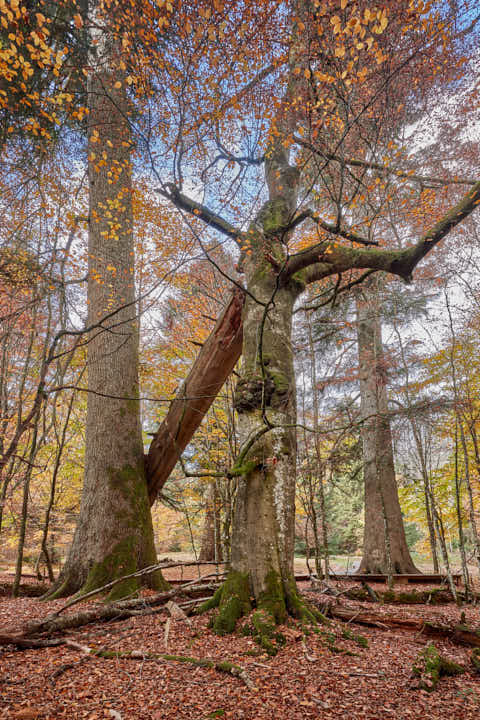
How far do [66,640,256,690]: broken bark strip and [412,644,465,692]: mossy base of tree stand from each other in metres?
1.23

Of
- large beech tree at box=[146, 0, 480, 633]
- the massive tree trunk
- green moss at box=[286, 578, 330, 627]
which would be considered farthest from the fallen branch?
the massive tree trunk

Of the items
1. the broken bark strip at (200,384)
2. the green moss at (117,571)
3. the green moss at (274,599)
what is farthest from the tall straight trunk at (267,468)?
the green moss at (117,571)

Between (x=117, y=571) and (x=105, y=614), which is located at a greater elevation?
(x=117, y=571)

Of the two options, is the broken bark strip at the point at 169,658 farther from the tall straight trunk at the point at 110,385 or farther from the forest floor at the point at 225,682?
the tall straight trunk at the point at 110,385

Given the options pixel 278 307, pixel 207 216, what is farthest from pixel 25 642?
pixel 207 216

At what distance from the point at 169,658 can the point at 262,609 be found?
0.86 m

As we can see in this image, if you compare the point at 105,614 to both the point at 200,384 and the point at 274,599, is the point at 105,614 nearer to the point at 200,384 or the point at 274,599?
the point at 274,599

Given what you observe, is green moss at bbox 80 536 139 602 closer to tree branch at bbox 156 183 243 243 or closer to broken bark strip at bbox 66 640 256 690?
broken bark strip at bbox 66 640 256 690

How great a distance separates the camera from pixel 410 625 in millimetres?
3604

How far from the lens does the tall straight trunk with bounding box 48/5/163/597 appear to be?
14.4ft

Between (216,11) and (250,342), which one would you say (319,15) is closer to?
(216,11)

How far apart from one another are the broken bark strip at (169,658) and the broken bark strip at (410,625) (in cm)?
174

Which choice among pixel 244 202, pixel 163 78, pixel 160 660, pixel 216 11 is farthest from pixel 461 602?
pixel 216 11

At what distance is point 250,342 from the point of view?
4230mm
